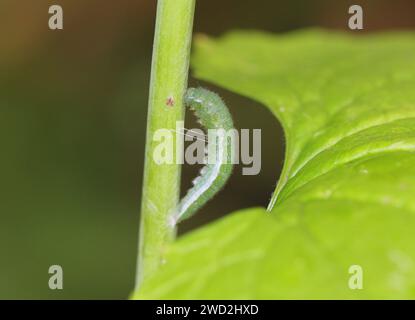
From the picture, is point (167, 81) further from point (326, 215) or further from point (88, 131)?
point (88, 131)

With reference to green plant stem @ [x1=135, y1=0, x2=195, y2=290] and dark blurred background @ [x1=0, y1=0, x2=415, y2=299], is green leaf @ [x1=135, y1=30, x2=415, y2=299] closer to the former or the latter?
green plant stem @ [x1=135, y1=0, x2=195, y2=290]

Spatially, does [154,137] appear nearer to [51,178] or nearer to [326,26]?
[51,178]

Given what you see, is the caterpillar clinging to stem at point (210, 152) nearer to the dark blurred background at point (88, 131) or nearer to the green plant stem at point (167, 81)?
the green plant stem at point (167, 81)

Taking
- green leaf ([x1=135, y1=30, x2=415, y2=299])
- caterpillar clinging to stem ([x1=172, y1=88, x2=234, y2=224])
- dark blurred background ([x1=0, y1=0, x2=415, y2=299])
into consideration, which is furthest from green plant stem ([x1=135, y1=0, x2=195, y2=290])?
dark blurred background ([x1=0, y1=0, x2=415, y2=299])

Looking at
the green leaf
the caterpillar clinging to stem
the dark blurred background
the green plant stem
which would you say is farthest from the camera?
the dark blurred background
